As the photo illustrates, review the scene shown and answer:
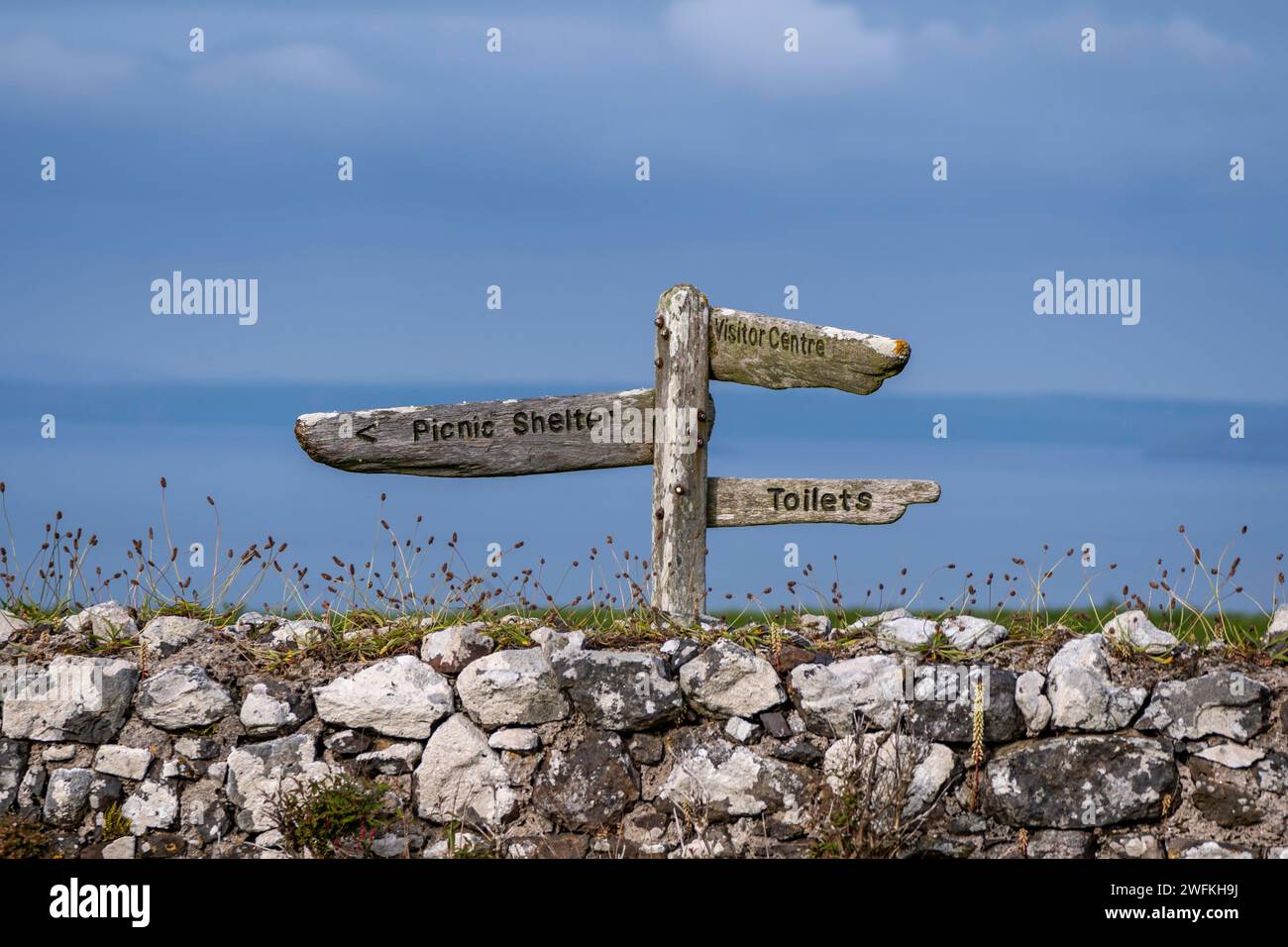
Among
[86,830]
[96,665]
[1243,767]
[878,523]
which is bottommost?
[86,830]

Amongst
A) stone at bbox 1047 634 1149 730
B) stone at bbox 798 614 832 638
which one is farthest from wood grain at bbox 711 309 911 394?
stone at bbox 1047 634 1149 730

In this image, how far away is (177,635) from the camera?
702cm

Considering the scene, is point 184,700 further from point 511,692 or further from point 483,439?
point 483,439

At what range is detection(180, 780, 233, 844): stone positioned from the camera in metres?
6.50

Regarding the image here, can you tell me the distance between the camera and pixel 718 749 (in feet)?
20.4

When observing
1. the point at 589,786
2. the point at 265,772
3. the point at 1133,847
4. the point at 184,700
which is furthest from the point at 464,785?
the point at 1133,847

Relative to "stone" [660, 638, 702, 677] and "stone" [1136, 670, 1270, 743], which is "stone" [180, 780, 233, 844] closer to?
"stone" [660, 638, 702, 677]

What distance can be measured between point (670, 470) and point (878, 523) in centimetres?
126

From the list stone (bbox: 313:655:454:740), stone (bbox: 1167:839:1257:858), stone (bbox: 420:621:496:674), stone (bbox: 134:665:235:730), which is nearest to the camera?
stone (bbox: 1167:839:1257:858)

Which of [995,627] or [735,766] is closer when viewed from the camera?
[735,766]

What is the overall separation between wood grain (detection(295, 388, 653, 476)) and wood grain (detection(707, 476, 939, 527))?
22.6 inches
